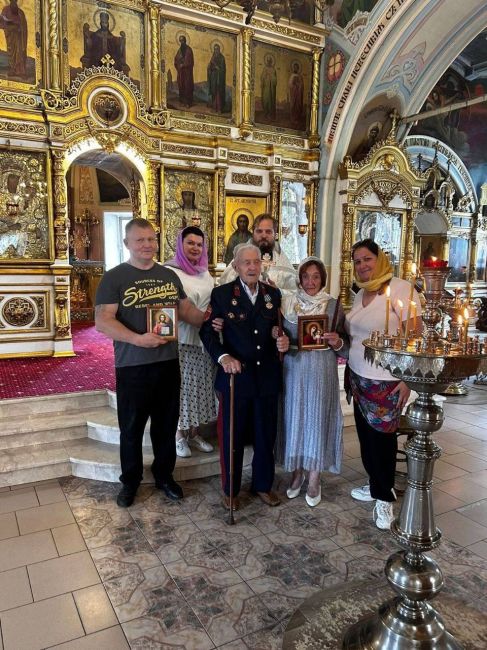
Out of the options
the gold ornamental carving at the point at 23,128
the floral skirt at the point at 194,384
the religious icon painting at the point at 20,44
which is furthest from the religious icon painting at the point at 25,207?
the floral skirt at the point at 194,384

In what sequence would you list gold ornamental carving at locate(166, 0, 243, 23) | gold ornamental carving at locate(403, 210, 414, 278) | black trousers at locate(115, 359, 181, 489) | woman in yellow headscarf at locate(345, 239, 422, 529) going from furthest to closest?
gold ornamental carving at locate(403, 210, 414, 278) → gold ornamental carving at locate(166, 0, 243, 23) → black trousers at locate(115, 359, 181, 489) → woman in yellow headscarf at locate(345, 239, 422, 529)

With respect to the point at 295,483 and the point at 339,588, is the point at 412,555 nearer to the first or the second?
the point at 339,588

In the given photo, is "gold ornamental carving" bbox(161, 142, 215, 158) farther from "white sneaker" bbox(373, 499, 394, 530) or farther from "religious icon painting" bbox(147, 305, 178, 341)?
"white sneaker" bbox(373, 499, 394, 530)

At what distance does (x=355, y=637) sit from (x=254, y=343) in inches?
66.2

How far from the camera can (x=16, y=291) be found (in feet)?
21.7

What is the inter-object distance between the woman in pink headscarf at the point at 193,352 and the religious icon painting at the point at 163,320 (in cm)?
54

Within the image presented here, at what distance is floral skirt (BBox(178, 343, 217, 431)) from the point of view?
3844mm

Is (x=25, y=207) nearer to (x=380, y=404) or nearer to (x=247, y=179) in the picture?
(x=247, y=179)

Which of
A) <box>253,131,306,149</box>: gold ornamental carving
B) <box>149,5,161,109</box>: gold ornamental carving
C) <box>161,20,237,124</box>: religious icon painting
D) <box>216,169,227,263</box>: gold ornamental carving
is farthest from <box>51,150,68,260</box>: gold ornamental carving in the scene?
<box>253,131,306,149</box>: gold ornamental carving

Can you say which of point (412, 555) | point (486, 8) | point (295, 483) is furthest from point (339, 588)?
point (486, 8)

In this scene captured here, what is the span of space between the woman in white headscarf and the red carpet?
7.31 feet

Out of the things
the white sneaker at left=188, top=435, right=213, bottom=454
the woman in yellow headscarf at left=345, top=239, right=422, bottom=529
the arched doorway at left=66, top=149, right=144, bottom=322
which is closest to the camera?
the woman in yellow headscarf at left=345, top=239, right=422, bottom=529

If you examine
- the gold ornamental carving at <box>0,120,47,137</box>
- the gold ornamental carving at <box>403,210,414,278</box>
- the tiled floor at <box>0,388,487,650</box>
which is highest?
the gold ornamental carving at <box>0,120,47,137</box>

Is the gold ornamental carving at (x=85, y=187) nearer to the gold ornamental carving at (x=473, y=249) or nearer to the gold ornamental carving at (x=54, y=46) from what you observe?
the gold ornamental carving at (x=54, y=46)
